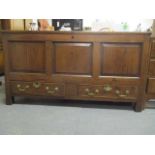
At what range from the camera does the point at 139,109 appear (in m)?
2.05

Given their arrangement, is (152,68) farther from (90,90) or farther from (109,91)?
(90,90)

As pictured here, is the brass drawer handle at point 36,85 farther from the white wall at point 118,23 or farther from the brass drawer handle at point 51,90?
the white wall at point 118,23

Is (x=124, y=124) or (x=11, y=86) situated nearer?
(x=124, y=124)

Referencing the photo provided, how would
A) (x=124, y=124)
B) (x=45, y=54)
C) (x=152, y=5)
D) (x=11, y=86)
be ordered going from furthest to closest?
1. (x=11, y=86)
2. (x=45, y=54)
3. (x=124, y=124)
4. (x=152, y=5)

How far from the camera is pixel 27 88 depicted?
2131mm

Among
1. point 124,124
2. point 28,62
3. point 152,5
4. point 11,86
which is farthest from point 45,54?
point 152,5

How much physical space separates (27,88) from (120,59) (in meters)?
1.00

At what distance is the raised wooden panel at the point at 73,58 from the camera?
6.45 feet

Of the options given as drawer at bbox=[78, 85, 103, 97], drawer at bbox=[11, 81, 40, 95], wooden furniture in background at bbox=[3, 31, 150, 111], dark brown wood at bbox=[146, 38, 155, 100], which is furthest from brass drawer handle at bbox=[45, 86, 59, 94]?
dark brown wood at bbox=[146, 38, 155, 100]

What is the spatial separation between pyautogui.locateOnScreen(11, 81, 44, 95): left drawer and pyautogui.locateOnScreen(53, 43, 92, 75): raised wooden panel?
0.26 meters

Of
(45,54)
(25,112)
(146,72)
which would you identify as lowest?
(25,112)

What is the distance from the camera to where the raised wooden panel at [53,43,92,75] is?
196cm

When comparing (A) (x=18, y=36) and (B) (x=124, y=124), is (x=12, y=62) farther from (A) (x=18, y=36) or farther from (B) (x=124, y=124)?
(B) (x=124, y=124)

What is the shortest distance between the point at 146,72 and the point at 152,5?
1083mm
